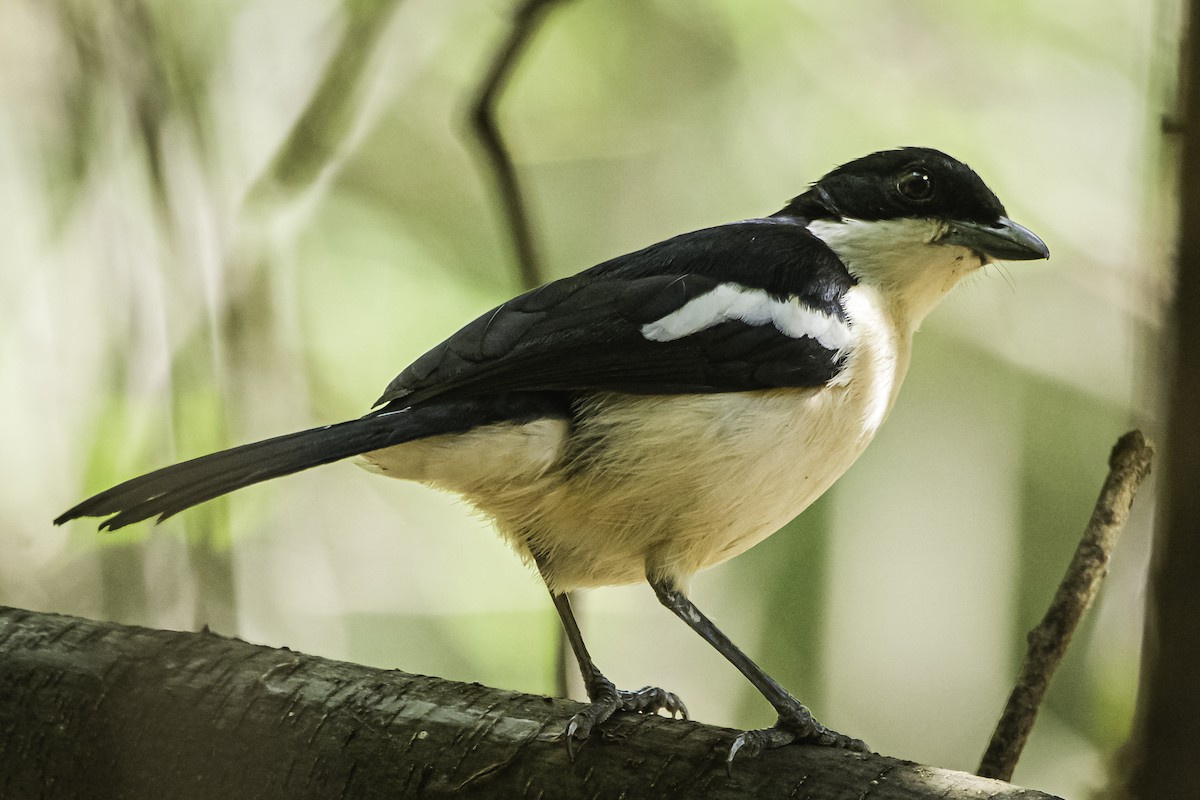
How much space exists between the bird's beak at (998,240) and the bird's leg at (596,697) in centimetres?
130

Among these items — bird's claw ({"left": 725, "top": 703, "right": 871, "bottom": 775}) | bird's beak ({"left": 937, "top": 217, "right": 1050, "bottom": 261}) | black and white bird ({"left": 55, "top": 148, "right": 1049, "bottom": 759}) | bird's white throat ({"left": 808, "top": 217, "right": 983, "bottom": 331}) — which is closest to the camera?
bird's claw ({"left": 725, "top": 703, "right": 871, "bottom": 775})

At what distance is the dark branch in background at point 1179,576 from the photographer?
933 mm

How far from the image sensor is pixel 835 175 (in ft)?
10.6

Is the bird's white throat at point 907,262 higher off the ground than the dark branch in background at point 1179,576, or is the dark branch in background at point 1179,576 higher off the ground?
the bird's white throat at point 907,262

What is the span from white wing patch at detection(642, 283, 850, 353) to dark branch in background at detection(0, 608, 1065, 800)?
2.85 ft

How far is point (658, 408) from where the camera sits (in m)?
2.59

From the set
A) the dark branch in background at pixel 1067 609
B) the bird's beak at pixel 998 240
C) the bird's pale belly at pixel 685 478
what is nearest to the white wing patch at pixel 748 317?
the bird's pale belly at pixel 685 478

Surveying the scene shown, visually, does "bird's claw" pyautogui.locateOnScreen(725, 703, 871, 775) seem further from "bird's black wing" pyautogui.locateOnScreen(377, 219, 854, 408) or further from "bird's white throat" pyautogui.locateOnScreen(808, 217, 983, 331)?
"bird's white throat" pyautogui.locateOnScreen(808, 217, 983, 331)

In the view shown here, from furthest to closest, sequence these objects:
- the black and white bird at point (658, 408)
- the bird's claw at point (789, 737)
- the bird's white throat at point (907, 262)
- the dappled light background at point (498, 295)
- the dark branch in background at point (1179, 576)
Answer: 1. the dappled light background at point (498, 295)
2. the bird's white throat at point (907, 262)
3. the black and white bird at point (658, 408)
4. the bird's claw at point (789, 737)
5. the dark branch in background at point (1179, 576)

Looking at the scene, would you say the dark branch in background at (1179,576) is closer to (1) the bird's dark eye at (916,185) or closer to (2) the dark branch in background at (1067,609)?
(2) the dark branch in background at (1067,609)

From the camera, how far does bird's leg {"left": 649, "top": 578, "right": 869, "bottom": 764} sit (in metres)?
2.00

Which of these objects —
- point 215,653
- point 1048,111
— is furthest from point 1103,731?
point 1048,111

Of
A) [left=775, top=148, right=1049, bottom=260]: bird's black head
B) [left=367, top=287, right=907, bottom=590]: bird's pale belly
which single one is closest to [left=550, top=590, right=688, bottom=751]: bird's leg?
[left=367, top=287, right=907, bottom=590]: bird's pale belly

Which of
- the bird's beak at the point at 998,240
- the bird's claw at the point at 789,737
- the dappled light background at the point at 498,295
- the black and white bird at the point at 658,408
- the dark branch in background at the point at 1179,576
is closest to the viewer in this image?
the dark branch in background at the point at 1179,576
